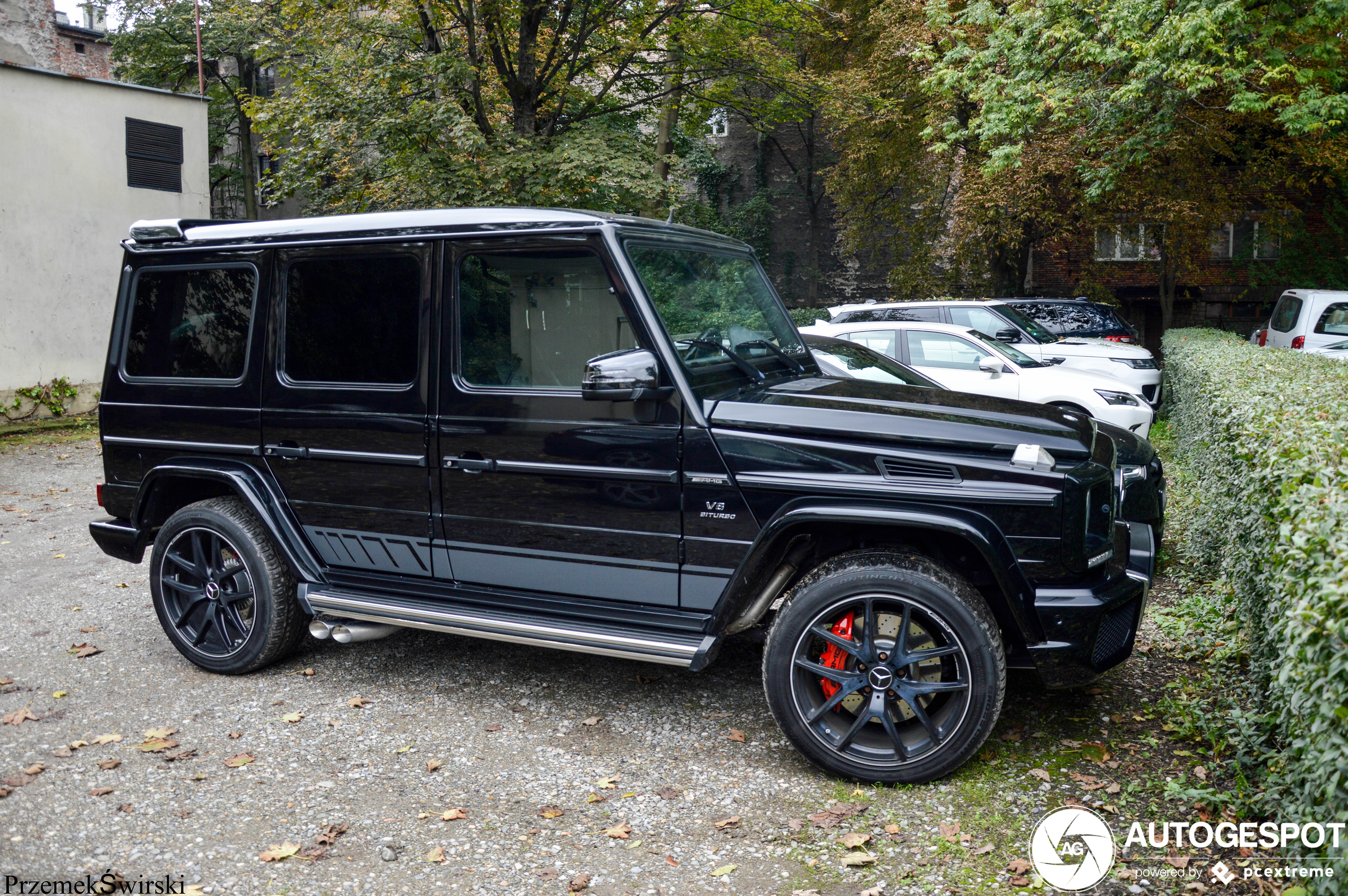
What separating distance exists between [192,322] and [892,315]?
403 inches

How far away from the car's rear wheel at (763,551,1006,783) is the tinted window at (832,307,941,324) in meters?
9.48

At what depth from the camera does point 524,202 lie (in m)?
14.4

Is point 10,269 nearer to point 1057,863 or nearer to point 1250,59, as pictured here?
point 1057,863

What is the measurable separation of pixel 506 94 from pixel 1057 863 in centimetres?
1646

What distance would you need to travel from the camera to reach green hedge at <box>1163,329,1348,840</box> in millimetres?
2311

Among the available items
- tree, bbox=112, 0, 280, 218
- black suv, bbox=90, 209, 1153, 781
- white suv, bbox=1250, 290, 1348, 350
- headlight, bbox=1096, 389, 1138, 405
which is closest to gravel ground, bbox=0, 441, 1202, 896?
black suv, bbox=90, 209, 1153, 781

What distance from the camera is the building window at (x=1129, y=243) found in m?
20.8

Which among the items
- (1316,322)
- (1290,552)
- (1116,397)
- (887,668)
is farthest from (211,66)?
(1290,552)

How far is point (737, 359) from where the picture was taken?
4.41 m

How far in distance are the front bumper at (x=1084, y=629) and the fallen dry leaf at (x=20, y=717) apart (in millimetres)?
4557

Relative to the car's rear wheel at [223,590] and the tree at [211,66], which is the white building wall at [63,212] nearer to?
the car's rear wheel at [223,590]

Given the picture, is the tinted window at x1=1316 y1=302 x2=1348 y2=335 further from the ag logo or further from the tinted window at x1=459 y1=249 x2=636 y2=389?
the tinted window at x1=459 y1=249 x2=636 y2=389

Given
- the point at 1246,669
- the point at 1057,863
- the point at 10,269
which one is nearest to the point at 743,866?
the point at 1057,863

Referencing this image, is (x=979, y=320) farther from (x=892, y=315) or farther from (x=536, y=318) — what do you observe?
(x=536, y=318)
